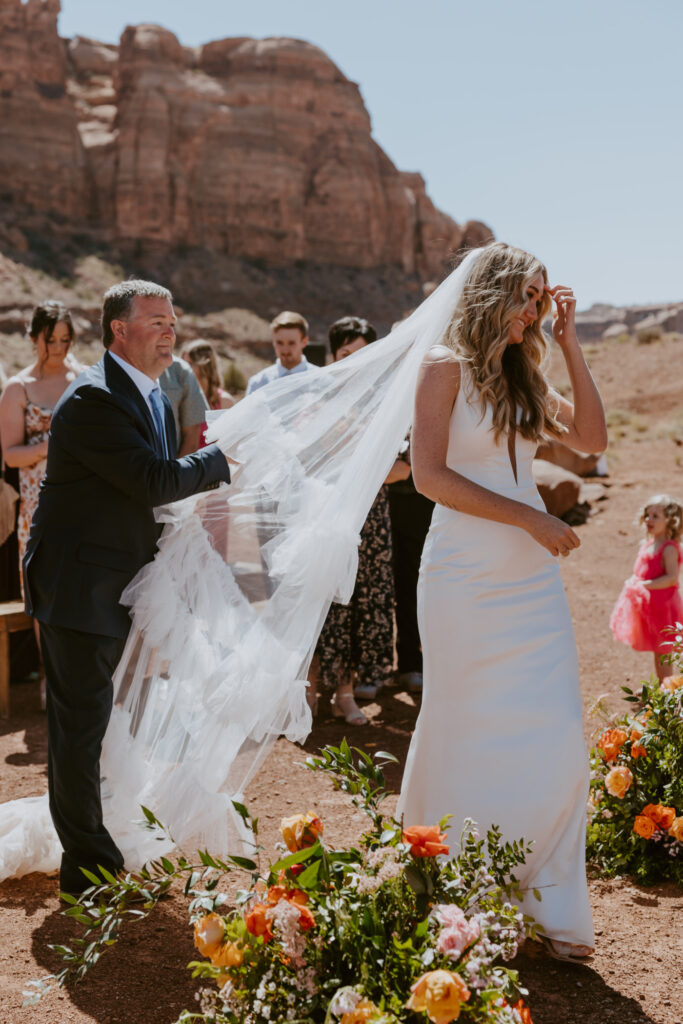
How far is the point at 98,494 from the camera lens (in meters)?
3.38

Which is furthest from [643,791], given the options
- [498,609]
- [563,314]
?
[563,314]

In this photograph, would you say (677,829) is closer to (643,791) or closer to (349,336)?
(643,791)

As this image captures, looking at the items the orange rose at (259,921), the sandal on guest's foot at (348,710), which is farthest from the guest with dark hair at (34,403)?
the orange rose at (259,921)

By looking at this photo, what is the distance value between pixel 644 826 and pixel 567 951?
0.72m

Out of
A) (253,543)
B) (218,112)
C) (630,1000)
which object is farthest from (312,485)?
(218,112)

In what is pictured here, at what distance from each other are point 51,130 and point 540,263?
60211 millimetres

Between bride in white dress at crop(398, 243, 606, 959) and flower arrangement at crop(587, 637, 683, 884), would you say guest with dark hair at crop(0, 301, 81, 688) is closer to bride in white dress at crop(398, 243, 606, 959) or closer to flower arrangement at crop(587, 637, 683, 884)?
bride in white dress at crop(398, 243, 606, 959)

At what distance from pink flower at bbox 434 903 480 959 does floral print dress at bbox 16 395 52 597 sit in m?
4.58

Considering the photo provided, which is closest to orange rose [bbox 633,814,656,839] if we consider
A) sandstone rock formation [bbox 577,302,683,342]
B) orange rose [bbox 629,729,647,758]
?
orange rose [bbox 629,729,647,758]

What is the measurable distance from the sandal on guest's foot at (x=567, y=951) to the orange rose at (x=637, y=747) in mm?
935

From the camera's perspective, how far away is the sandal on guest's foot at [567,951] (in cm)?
286

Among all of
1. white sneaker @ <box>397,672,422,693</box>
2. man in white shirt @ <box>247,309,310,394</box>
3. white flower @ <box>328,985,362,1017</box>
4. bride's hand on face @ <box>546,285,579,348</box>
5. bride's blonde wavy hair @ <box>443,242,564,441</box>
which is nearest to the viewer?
white flower @ <box>328,985,362,1017</box>

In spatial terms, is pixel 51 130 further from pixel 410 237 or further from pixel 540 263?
pixel 540 263

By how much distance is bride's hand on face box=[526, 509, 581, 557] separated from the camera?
285 centimetres
